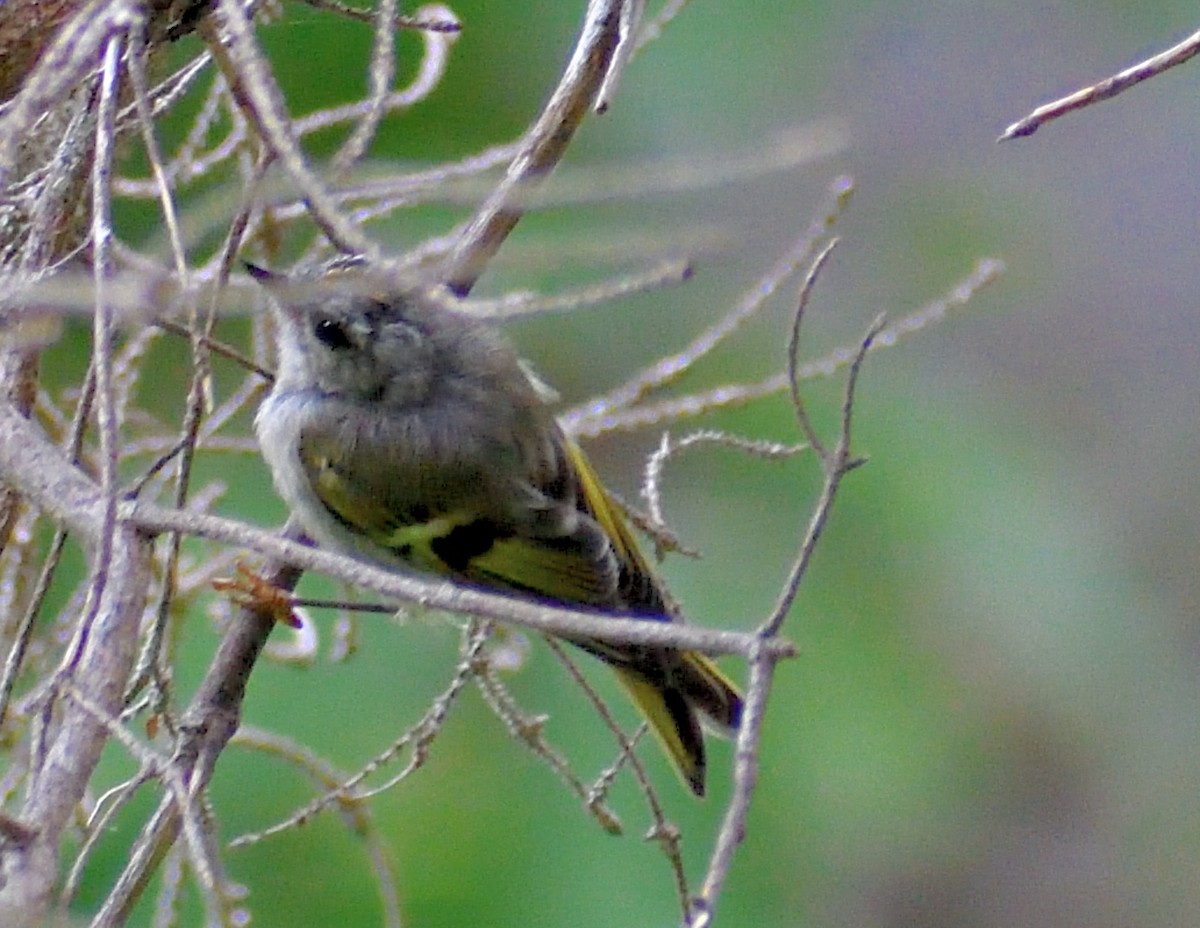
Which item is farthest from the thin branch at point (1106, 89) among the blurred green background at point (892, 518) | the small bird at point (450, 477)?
the blurred green background at point (892, 518)

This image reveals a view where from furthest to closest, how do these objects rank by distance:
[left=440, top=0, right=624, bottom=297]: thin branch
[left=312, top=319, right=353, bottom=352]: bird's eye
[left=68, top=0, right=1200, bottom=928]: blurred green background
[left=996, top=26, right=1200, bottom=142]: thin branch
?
[left=68, top=0, right=1200, bottom=928]: blurred green background < [left=312, top=319, right=353, bottom=352]: bird's eye < [left=440, top=0, right=624, bottom=297]: thin branch < [left=996, top=26, right=1200, bottom=142]: thin branch

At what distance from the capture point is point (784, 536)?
374 centimetres

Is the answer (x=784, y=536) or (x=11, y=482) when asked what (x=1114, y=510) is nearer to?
(x=784, y=536)

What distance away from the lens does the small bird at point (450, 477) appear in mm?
1939

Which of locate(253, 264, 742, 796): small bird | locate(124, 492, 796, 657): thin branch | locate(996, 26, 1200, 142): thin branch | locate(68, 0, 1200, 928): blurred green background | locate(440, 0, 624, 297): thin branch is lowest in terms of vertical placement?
locate(68, 0, 1200, 928): blurred green background

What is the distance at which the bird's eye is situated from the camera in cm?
190

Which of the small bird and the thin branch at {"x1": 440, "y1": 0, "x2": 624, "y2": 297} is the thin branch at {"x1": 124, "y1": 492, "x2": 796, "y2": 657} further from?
the small bird

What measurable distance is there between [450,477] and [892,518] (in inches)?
73.8

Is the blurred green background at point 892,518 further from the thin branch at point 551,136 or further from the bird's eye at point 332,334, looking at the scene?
the thin branch at point 551,136

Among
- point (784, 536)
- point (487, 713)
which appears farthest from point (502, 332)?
point (784, 536)

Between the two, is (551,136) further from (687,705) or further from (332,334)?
(687,705)

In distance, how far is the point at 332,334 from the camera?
1908mm

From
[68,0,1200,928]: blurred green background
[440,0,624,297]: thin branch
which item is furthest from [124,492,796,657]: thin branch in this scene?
[68,0,1200,928]: blurred green background

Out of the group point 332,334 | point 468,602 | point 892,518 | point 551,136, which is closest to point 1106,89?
Answer: point 468,602
